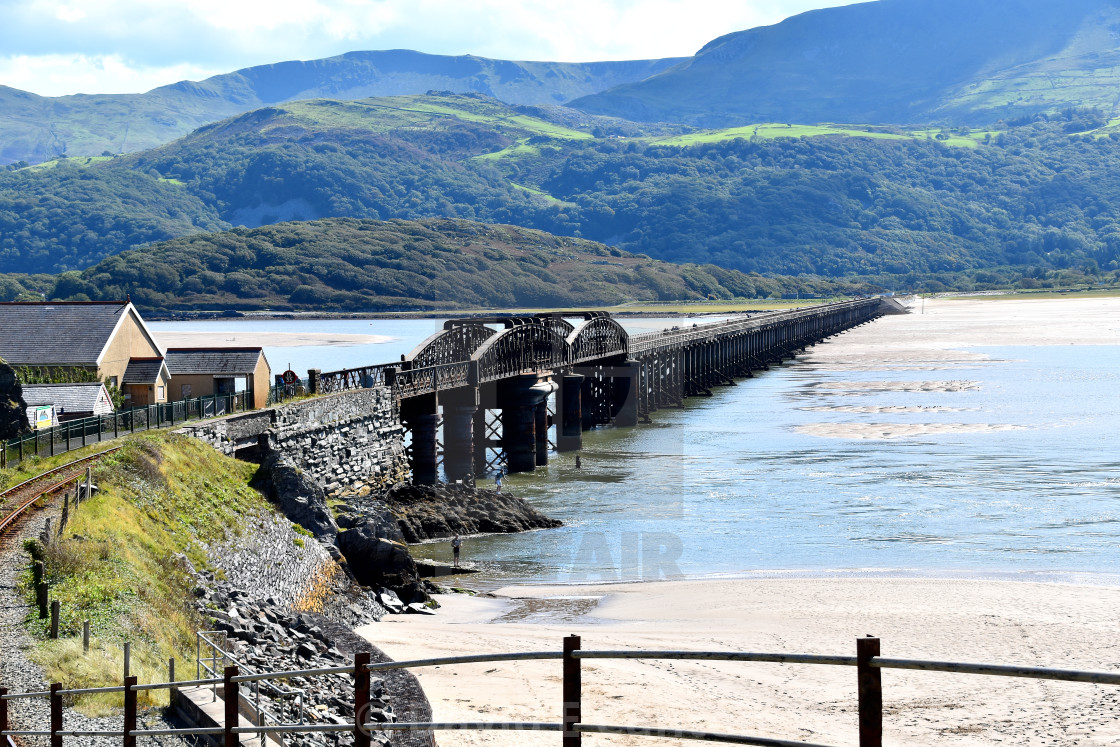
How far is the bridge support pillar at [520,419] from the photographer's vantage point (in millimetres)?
57906

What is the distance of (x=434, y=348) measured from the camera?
54312 mm

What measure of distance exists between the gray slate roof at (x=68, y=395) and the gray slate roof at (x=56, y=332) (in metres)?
2.54

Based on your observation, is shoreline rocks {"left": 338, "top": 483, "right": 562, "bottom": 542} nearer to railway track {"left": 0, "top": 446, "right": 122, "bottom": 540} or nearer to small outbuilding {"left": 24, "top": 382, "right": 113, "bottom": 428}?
small outbuilding {"left": 24, "top": 382, "right": 113, "bottom": 428}

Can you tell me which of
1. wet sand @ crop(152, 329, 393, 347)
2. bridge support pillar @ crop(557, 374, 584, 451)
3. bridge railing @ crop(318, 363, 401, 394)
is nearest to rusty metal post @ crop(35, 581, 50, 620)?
bridge railing @ crop(318, 363, 401, 394)

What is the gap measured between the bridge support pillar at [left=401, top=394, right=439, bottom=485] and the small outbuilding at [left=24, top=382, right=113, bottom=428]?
46.9 ft

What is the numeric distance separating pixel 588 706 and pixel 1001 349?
122m

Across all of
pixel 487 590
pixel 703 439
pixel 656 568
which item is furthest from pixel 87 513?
pixel 703 439

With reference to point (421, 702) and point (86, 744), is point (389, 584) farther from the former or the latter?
point (86, 744)

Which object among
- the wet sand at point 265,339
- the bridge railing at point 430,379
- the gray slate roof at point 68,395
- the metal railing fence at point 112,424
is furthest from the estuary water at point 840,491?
the wet sand at point 265,339

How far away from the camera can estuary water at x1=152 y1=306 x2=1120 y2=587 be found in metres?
36.3

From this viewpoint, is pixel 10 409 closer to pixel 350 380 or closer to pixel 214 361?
pixel 214 361

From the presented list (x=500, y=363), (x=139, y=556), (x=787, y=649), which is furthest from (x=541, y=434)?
(x=139, y=556)

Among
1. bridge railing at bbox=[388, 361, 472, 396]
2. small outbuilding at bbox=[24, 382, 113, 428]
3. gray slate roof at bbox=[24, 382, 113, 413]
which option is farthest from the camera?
bridge railing at bbox=[388, 361, 472, 396]

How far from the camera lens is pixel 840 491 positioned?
48.6 meters
